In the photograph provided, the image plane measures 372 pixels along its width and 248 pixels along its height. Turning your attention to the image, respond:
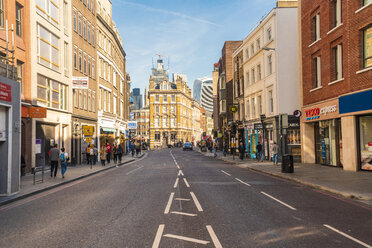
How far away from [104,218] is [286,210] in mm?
4821

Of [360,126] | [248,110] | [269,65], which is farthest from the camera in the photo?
[248,110]

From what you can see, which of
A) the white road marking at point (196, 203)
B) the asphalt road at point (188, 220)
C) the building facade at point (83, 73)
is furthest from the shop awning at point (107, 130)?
the white road marking at point (196, 203)

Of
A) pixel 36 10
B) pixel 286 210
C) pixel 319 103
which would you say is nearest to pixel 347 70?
pixel 319 103

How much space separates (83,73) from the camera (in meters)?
33.6

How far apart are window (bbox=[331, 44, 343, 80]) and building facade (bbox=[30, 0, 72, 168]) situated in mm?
18595

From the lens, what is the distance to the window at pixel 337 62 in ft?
68.6

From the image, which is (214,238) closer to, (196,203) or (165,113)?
(196,203)

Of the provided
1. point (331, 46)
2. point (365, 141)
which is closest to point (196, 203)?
point (365, 141)

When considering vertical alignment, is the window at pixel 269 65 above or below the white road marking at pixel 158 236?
above

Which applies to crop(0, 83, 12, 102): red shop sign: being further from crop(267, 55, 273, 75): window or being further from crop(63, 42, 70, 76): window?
crop(267, 55, 273, 75): window

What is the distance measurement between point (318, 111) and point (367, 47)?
6.38 metres

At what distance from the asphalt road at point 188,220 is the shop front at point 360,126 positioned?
7555 millimetres

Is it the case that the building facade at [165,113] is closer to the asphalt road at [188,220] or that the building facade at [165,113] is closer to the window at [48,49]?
the window at [48,49]

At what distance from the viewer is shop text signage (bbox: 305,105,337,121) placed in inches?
851
